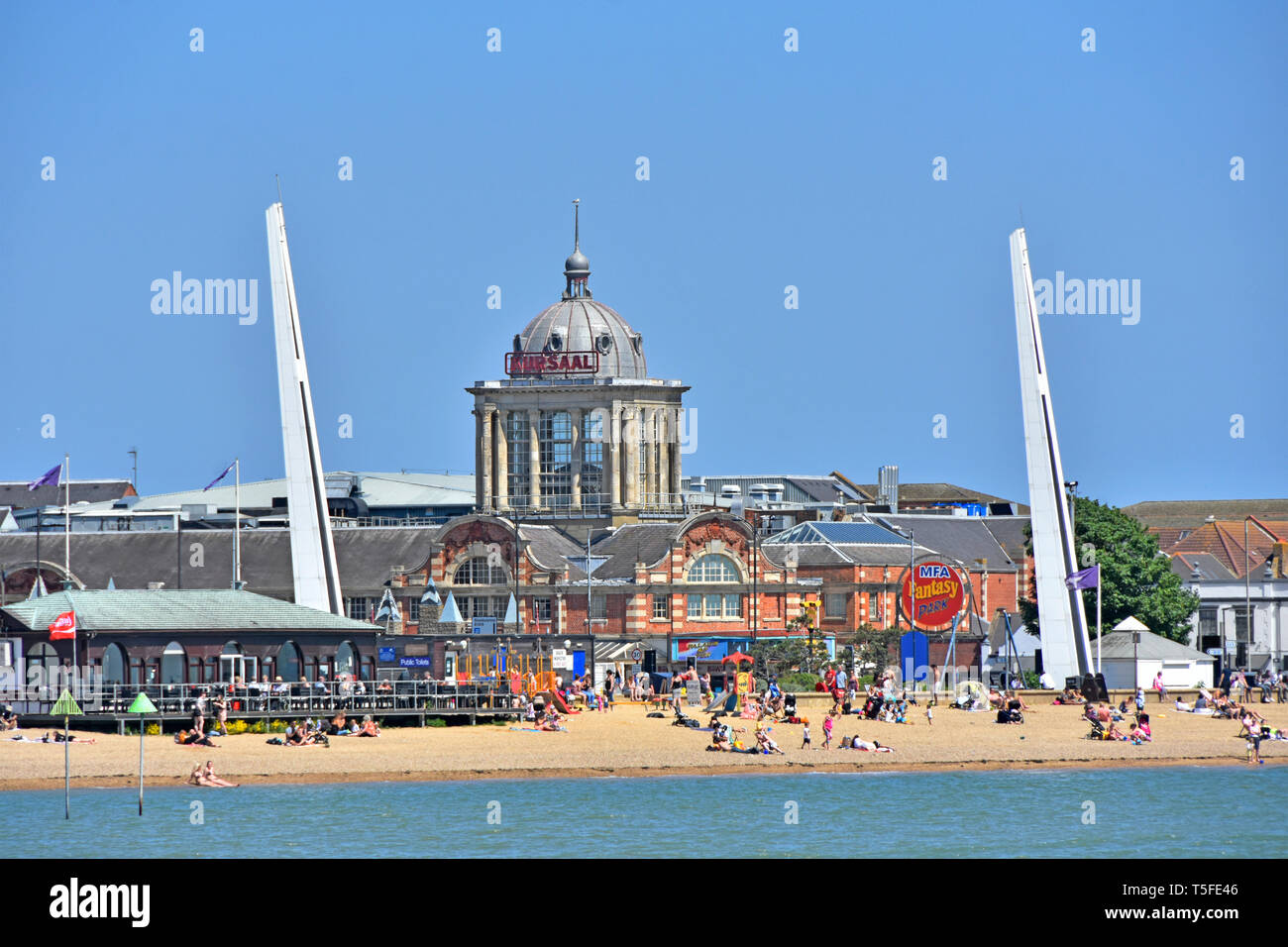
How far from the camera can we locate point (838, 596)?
105 m

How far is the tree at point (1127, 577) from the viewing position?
9425 cm

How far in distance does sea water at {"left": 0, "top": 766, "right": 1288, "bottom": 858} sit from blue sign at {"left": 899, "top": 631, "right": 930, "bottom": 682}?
26.0m

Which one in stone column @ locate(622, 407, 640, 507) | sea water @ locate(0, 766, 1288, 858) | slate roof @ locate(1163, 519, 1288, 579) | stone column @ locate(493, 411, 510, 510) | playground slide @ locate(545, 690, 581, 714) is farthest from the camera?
stone column @ locate(493, 411, 510, 510)

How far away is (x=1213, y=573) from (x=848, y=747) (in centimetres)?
5703

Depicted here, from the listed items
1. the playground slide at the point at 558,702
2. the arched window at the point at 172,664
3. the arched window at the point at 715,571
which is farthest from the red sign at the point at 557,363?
the arched window at the point at 172,664

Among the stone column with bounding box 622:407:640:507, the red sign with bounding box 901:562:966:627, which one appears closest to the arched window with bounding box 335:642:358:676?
the red sign with bounding box 901:562:966:627

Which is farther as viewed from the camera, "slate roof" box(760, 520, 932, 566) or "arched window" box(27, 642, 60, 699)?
"slate roof" box(760, 520, 932, 566)

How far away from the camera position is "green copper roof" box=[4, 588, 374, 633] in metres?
64.2

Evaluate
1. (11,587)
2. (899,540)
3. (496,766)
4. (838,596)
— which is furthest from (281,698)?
(899,540)

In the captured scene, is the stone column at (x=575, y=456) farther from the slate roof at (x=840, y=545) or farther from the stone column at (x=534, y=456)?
the slate roof at (x=840, y=545)

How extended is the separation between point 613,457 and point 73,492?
52593 mm

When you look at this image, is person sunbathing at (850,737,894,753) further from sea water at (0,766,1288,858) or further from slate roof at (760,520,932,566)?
slate roof at (760,520,932,566)
